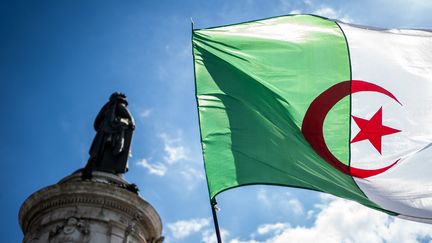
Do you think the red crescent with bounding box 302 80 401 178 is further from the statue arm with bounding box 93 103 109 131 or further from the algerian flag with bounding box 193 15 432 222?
the statue arm with bounding box 93 103 109 131

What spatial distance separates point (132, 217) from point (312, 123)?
5149 mm

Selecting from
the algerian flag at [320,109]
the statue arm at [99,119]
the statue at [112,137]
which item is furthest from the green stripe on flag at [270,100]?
the statue arm at [99,119]

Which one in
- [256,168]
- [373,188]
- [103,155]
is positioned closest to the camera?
[256,168]

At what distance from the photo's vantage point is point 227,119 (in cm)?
1349

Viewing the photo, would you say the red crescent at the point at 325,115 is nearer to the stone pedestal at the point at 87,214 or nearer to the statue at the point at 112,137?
the stone pedestal at the point at 87,214

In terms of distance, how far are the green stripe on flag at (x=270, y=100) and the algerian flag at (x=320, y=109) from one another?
26 mm

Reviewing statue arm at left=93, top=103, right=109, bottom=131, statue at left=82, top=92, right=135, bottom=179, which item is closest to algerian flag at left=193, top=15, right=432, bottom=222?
statue at left=82, top=92, right=135, bottom=179

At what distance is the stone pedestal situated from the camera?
14367 millimetres

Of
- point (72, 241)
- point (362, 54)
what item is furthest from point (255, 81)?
point (72, 241)

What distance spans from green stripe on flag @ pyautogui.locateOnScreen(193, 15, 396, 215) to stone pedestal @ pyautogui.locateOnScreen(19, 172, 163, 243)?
3.52 meters

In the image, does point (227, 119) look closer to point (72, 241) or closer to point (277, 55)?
point (277, 55)

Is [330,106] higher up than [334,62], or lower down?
lower down

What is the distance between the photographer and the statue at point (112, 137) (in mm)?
17625

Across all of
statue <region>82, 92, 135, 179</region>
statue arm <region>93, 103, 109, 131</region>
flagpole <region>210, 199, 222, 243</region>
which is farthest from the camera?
statue arm <region>93, 103, 109, 131</region>
